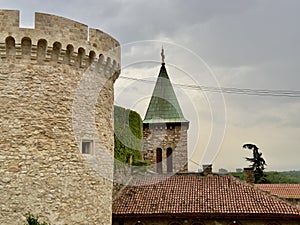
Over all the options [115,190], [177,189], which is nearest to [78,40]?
[115,190]

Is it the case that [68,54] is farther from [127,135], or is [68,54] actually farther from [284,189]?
[284,189]

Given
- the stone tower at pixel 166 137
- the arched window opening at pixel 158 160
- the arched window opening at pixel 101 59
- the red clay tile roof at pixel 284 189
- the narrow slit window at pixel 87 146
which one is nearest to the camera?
the narrow slit window at pixel 87 146

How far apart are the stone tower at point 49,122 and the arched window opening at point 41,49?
0.03 meters

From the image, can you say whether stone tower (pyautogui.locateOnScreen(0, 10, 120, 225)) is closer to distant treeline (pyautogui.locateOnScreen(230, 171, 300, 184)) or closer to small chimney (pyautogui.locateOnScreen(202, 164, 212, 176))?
small chimney (pyautogui.locateOnScreen(202, 164, 212, 176))

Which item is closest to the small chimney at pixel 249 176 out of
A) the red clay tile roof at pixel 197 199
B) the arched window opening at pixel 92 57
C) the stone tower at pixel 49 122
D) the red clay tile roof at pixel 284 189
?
the red clay tile roof at pixel 197 199

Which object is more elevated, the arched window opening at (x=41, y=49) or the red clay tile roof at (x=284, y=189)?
the arched window opening at (x=41, y=49)

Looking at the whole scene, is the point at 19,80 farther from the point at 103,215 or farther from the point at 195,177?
the point at 195,177

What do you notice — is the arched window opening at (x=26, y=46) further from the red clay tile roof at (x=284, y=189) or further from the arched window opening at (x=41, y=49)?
the red clay tile roof at (x=284, y=189)

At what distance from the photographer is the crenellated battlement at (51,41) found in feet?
38.0

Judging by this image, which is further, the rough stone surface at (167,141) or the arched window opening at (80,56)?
the rough stone surface at (167,141)

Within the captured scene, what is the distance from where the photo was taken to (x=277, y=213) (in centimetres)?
1861

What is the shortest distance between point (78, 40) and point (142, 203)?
368 inches

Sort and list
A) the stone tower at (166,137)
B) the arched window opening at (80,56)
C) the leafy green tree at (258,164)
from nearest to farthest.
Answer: the arched window opening at (80,56)
the stone tower at (166,137)
the leafy green tree at (258,164)

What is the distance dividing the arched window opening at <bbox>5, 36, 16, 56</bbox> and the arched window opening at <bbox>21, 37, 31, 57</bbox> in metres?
0.23
